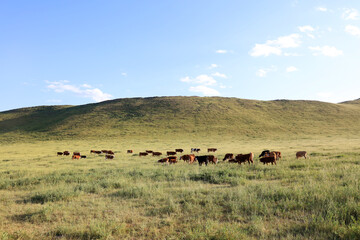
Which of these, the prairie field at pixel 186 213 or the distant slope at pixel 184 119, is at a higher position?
the distant slope at pixel 184 119

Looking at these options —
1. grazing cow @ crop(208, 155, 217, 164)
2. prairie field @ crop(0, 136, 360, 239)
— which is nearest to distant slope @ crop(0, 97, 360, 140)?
grazing cow @ crop(208, 155, 217, 164)

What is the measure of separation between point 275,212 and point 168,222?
2567 mm

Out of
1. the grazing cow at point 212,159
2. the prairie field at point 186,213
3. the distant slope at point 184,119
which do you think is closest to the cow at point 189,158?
the grazing cow at point 212,159

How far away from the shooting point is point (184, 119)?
7256 cm

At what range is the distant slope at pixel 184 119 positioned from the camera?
59469 mm

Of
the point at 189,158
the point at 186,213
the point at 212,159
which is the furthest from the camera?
the point at 189,158

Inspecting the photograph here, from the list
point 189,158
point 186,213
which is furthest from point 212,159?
point 186,213

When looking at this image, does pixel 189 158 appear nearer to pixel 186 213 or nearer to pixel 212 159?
pixel 212 159

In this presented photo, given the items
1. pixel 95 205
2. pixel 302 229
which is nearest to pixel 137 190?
pixel 95 205

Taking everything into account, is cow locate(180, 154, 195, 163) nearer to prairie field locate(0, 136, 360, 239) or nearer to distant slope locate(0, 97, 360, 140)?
prairie field locate(0, 136, 360, 239)

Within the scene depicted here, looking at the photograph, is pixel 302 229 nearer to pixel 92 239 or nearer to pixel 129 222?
pixel 129 222

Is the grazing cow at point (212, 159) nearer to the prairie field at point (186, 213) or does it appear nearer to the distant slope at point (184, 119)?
the prairie field at point (186, 213)

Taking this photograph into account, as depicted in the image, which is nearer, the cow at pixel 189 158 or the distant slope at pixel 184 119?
the cow at pixel 189 158

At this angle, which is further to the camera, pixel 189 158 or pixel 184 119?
pixel 184 119
